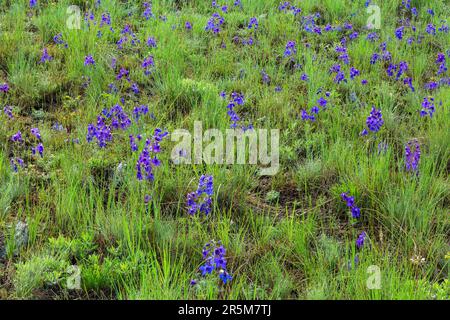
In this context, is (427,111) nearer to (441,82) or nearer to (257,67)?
(441,82)

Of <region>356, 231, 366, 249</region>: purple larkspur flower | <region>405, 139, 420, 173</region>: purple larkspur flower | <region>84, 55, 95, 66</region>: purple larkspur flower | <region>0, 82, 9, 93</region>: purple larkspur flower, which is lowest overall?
<region>356, 231, 366, 249</region>: purple larkspur flower

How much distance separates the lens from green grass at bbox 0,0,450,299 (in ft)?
9.60

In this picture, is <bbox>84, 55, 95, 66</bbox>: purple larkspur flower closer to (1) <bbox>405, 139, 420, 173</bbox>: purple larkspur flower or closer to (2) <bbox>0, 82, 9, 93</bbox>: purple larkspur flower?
(2) <bbox>0, 82, 9, 93</bbox>: purple larkspur flower

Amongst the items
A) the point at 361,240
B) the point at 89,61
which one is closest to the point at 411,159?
the point at 361,240

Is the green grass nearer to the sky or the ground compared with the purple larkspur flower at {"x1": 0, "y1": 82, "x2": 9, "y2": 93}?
nearer to the ground

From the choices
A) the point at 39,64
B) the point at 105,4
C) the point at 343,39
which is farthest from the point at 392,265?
the point at 105,4

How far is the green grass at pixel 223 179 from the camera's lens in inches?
115

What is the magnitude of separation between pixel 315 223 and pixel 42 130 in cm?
234

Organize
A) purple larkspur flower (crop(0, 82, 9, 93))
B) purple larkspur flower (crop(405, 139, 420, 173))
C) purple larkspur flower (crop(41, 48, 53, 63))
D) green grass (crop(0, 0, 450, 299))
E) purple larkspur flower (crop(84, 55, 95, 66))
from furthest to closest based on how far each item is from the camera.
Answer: purple larkspur flower (crop(41, 48, 53, 63)), purple larkspur flower (crop(84, 55, 95, 66)), purple larkspur flower (crop(0, 82, 9, 93)), purple larkspur flower (crop(405, 139, 420, 173)), green grass (crop(0, 0, 450, 299))

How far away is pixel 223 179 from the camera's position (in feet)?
12.3

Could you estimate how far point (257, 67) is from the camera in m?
5.35

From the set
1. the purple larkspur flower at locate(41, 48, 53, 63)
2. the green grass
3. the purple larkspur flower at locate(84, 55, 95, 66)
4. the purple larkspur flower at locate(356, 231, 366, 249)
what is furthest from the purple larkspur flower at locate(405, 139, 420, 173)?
the purple larkspur flower at locate(41, 48, 53, 63)

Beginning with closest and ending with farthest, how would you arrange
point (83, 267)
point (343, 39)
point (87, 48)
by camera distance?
1. point (83, 267)
2. point (87, 48)
3. point (343, 39)

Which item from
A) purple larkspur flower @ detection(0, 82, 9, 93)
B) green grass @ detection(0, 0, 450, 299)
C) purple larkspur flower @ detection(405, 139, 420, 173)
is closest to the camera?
green grass @ detection(0, 0, 450, 299)
